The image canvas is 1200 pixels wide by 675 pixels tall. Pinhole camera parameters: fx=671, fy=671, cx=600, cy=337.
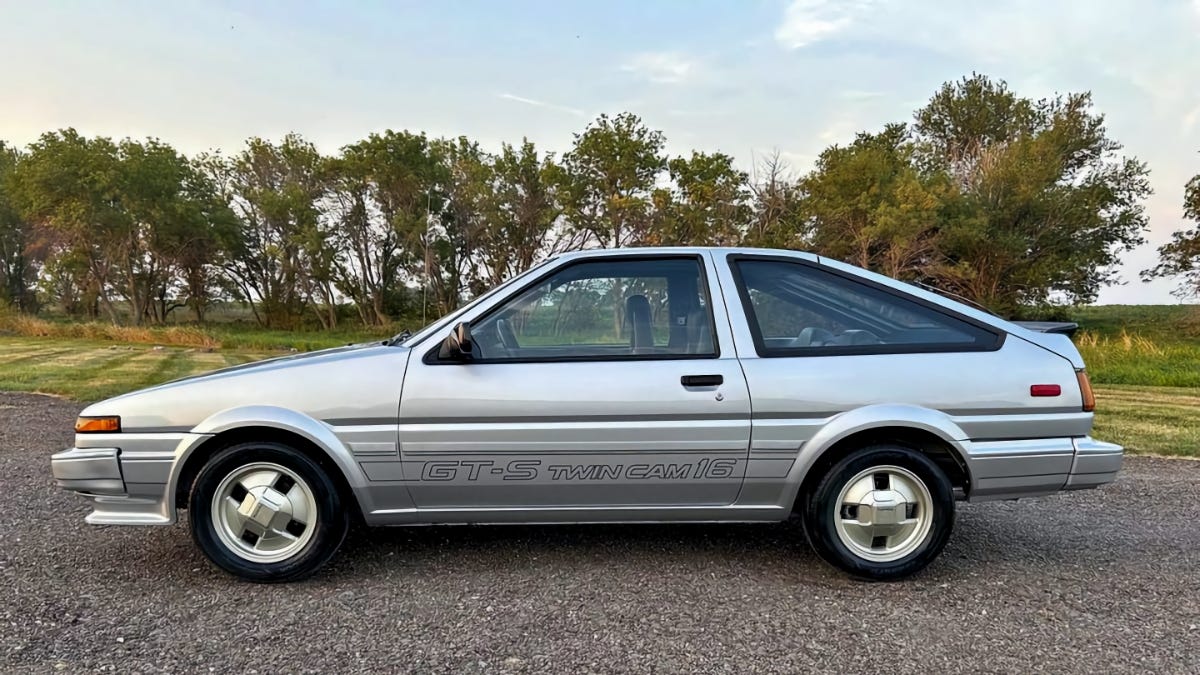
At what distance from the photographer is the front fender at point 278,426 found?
3.18m

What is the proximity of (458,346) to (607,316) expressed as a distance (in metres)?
0.79

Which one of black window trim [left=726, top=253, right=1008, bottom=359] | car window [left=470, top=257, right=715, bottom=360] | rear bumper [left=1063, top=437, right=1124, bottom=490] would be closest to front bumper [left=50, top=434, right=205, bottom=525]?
car window [left=470, top=257, right=715, bottom=360]

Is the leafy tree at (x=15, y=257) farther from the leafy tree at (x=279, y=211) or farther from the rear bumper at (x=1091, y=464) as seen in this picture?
the rear bumper at (x=1091, y=464)

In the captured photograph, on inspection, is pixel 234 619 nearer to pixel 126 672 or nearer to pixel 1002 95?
pixel 126 672

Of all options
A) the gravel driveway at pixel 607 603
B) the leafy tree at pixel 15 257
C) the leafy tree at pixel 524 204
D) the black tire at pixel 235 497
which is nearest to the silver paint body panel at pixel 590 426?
the black tire at pixel 235 497

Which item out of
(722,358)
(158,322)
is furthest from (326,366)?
(158,322)

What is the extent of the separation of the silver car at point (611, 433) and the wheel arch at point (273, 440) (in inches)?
0.5

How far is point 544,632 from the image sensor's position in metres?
2.81

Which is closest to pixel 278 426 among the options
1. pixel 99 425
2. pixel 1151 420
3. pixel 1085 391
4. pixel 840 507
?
pixel 99 425

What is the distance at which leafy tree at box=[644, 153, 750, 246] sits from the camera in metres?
24.8

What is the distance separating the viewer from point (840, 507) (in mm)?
3334

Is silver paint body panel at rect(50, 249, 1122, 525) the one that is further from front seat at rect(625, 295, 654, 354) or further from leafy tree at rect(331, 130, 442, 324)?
leafy tree at rect(331, 130, 442, 324)

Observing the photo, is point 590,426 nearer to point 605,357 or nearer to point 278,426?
point 605,357

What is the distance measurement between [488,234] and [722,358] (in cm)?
3111
